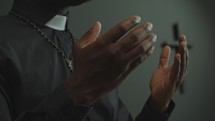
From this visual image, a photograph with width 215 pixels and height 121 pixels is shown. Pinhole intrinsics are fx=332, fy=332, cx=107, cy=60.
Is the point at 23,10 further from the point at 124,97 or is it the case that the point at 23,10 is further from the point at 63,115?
the point at 124,97

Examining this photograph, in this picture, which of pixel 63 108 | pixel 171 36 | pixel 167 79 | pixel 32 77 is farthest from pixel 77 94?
pixel 171 36

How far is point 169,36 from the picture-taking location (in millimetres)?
1647

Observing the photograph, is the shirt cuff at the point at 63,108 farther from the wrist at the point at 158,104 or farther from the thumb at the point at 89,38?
the wrist at the point at 158,104

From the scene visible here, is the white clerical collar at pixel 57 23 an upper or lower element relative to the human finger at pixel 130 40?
lower

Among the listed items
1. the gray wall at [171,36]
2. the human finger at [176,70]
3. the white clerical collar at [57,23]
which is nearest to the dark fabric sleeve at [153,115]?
the human finger at [176,70]

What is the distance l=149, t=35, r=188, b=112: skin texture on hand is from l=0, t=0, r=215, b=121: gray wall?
528 mm

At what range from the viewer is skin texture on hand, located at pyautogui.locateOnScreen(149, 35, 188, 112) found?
778 mm

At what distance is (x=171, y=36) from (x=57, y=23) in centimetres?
85

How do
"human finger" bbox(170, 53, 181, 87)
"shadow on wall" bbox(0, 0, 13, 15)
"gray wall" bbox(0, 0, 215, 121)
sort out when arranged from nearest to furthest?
1. "human finger" bbox(170, 53, 181, 87)
2. "shadow on wall" bbox(0, 0, 13, 15)
3. "gray wall" bbox(0, 0, 215, 121)

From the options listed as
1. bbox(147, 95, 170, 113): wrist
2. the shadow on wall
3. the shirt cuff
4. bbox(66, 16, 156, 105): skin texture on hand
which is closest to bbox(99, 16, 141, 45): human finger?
bbox(66, 16, 156, 105): skin texture on hand

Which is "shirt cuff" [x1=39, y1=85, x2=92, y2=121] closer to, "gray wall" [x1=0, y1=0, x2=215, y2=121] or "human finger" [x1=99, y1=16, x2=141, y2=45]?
"human finger" [x1=99, y1=16, x2=141, y2=45]

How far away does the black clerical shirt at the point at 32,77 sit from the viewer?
59cm

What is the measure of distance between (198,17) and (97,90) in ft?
4.44

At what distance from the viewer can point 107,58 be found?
0.52 metres
